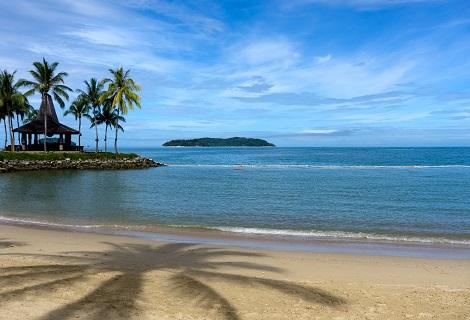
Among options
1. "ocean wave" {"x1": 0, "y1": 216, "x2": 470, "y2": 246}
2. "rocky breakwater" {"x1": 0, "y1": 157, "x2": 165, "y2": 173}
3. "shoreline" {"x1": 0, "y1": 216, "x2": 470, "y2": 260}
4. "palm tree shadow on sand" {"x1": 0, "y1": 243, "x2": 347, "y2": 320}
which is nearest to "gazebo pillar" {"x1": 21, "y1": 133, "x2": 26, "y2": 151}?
"rocky breakwater" {"x1": 0, "y1": 157, "x2": 165, "y2": 173}

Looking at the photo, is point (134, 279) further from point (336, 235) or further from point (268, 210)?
point (268, 210)

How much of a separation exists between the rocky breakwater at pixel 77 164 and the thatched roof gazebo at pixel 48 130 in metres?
5.04

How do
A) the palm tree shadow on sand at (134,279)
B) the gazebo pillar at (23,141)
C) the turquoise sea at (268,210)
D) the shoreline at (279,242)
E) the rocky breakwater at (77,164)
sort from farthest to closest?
the gazebo pillar at (23,141) < the rocky breakwater at (77,164) < the turquoise sea at (268,210) < the shoreline at (279,242) < the palm tree shadow on sand at (134,279)

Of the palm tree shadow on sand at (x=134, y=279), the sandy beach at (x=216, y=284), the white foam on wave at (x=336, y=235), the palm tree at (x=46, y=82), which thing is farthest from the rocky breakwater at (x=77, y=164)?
the palm tree shadow on sand at (x=134, y=279)

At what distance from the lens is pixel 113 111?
216 ft

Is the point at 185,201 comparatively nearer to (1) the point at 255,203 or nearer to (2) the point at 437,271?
(1) the point at 255,203

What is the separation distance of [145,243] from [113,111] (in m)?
55.9

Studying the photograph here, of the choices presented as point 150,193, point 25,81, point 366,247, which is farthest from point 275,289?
point 25,81

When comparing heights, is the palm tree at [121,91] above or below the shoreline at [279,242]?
above

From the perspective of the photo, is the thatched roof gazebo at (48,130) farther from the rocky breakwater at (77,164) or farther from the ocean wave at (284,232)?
the ocean wave at (284,232)

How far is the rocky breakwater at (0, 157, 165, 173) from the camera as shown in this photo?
159ft

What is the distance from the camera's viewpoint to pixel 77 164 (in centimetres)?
5475

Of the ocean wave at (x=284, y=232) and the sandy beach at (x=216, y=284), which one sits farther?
the ocean wave at (x=284, y=232)

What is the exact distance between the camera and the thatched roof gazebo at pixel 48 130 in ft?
181
